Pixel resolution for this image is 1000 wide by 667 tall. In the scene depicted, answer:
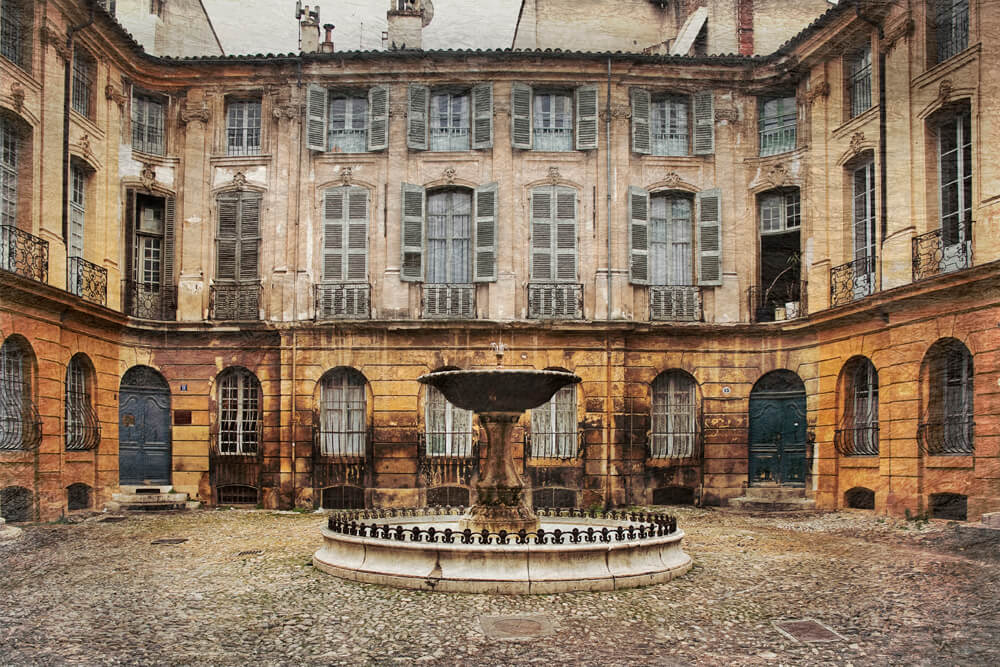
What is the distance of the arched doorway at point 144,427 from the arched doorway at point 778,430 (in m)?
12.8

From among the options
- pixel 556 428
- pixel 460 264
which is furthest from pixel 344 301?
pixel 556 428

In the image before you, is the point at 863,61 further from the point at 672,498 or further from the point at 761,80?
the point at 672,498

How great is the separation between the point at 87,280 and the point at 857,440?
1536 centimetres

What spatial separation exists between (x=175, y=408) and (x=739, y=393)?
40.3 ft

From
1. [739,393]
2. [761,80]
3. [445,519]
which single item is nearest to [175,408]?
[445,519]

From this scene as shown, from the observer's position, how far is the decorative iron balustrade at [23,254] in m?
14.2

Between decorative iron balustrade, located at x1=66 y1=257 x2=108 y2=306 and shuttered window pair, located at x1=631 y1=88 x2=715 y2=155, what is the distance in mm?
11584

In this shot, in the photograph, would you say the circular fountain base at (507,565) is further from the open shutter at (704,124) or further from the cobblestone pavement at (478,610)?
the open shutter at (704,124)

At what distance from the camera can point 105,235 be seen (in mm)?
19078

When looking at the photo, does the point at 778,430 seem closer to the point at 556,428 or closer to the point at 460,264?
the point at 556,428

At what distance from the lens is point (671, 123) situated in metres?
21.1

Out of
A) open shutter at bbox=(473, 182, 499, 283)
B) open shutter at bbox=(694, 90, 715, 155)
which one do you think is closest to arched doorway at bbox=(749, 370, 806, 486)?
open shutter at bbox=(694, 90, 715, 155)

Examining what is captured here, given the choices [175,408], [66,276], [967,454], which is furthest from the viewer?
[175,408]

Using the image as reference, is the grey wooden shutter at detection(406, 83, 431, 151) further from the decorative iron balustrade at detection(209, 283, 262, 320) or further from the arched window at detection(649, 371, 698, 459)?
the arched window at detection(649, 371, 698, 459)
